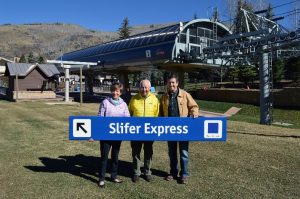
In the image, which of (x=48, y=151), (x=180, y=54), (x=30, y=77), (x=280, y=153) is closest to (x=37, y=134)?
(x=48, y=151)

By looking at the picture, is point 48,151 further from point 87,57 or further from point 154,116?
point 87,57

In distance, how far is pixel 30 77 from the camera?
4578 cm

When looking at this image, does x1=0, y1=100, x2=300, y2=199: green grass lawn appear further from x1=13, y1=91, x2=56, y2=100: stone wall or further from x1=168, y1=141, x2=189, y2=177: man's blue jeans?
x1=13, y1=91, x2=56, y2=100: stone wall

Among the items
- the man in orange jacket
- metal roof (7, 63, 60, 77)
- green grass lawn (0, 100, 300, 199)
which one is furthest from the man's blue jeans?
metal roof (7, 63, 60, 77)

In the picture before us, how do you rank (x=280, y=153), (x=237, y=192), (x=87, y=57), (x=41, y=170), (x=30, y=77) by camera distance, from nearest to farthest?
(x=237, y=192)
(x=41, y=170)
(x=280, y=153)
(x=30, y=77)
(x=87, y=57)

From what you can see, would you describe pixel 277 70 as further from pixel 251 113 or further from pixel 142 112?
pixel 142 112

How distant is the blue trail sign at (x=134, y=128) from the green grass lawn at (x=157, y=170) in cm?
89

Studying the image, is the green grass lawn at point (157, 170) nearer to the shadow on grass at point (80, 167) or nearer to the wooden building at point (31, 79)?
the shadow on grass at point (80, 167)

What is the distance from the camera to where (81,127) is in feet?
25.8

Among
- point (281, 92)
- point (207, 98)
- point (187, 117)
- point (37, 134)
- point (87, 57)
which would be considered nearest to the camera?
point (187, 117)

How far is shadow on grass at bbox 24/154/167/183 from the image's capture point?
8.37 meters

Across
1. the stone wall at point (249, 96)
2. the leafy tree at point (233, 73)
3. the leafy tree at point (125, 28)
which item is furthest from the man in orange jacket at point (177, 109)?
the leafy tree at point (125, 28)

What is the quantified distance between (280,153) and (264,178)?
2709 mm

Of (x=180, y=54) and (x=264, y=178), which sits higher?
(x=180, y=54)
